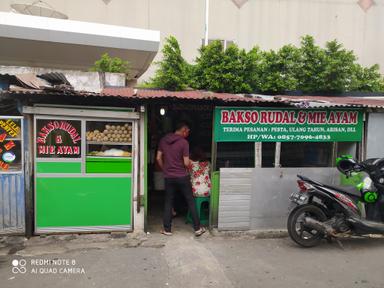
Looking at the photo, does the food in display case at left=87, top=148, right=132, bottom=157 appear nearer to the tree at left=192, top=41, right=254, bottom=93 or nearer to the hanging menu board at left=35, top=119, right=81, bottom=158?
the hanging menu board at left=35, top=119, right=81, bottom=158

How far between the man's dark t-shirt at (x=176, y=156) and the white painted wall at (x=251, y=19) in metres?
7.95

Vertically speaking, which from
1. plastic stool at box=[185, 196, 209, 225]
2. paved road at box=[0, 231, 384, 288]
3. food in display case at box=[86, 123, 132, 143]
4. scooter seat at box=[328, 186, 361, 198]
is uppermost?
food in display case at box=[86, 123, 132, 143]

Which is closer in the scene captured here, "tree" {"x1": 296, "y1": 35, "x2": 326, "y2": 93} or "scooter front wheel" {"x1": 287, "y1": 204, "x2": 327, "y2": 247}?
"scooter front wheel" {"x1": 287, "y1": 204, "x2": 327, "y2": 247}

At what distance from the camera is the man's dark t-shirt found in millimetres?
5359

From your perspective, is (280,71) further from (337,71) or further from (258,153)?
(258,153)

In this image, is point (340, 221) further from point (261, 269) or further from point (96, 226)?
point (96, 226)

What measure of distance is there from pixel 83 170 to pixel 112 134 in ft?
2.42

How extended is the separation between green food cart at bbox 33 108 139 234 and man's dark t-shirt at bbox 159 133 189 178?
54 centimetres

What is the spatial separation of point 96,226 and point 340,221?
3.78 meters

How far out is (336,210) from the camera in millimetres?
4891

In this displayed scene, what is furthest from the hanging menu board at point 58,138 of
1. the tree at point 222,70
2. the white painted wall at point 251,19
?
the white painted wall at point 251,19

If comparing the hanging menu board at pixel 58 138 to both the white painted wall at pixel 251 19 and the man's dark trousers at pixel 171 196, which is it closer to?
the man's dark trousers at pixel 171 196

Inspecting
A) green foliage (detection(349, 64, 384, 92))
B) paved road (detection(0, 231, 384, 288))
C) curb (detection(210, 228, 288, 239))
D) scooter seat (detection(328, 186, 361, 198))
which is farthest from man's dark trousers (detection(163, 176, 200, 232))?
green foliage (detection(349, 64, 384, 92))

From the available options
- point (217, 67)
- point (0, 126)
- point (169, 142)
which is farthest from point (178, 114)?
point (0, 126)
